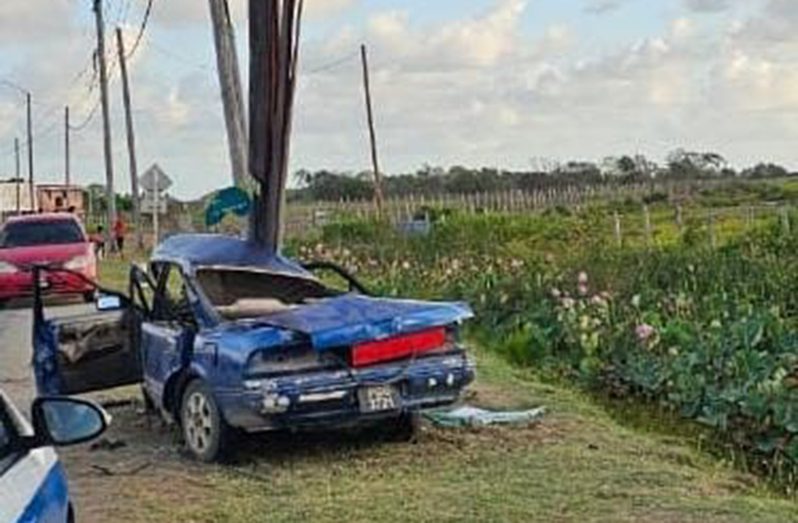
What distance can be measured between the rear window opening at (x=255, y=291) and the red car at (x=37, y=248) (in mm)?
16826

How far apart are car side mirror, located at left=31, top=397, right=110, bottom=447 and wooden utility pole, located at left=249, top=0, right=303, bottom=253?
25.5 ft

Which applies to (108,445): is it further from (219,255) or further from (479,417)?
(479,417)

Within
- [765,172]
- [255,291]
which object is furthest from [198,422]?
[765,172]

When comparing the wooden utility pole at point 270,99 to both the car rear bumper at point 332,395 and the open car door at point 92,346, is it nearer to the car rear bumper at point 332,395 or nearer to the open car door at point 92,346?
the open car door at point 92,346

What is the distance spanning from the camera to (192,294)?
36.0 feet

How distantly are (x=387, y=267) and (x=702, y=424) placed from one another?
50.2ft

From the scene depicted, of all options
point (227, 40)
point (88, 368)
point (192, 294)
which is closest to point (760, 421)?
point (192, 294)

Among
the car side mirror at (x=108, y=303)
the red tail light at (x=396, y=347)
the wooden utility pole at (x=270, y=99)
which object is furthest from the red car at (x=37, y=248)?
the red tail light at (x=396, y=347)

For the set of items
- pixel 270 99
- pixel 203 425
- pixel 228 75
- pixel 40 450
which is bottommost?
pixel 203 425

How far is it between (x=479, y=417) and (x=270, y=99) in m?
3.31

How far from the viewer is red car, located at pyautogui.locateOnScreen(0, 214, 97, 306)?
28.8 metres

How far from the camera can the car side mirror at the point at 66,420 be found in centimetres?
502

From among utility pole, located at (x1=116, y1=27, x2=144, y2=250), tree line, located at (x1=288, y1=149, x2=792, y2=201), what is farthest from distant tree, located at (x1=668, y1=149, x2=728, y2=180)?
utility pole, located at (x1=116, y1=27, x2=144, y2=250)

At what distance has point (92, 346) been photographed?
475 inches
